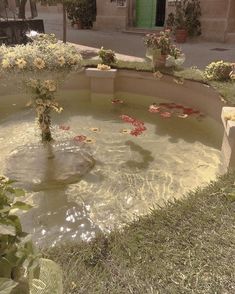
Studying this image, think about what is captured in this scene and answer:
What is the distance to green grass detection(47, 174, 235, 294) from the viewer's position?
238 cm

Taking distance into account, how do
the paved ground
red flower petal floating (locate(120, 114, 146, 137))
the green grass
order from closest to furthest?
1. the green grass
2. red flower petal floating (locate(120, 114, 146, 137))
3. the paved ground

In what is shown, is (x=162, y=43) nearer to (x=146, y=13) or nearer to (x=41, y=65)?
(x=41, y=65)

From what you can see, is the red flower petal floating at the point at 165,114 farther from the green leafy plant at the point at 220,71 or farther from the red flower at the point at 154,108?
the green leafy plant at the point at 220,71

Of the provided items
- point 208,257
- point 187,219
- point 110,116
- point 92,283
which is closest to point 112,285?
point 92,283

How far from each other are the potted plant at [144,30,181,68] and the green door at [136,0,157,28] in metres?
10.8

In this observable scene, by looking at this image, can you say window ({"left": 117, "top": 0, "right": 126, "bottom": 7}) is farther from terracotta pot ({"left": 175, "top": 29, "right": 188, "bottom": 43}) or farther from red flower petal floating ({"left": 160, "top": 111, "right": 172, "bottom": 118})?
red flower petal floating ({"left": 160, "top": 111, "right": 172, "bottom": 118})

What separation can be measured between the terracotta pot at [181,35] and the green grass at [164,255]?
1366 cm

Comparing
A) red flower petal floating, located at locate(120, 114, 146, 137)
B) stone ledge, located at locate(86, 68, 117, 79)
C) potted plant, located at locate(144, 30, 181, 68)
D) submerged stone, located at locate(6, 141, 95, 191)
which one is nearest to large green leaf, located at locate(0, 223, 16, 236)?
submerged stone, located at locate(6, 141, 95, 191)

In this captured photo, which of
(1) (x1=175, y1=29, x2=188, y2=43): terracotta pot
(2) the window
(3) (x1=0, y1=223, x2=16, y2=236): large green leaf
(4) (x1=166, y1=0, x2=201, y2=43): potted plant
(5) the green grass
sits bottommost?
(5) the green grass

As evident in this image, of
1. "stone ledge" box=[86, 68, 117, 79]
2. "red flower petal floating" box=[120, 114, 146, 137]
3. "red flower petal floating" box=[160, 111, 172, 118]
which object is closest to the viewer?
"red flower petal floating" box=[120, 114, 146, 137]

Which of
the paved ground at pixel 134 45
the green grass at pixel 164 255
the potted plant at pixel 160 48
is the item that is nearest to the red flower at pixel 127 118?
the potted plant at pixel 160 48

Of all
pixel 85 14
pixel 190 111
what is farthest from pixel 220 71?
pixel 85 14

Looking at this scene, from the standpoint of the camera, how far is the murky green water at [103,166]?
178 inches

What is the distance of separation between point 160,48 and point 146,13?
37.0ft
